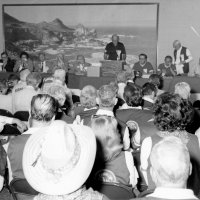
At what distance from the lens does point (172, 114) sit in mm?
2615

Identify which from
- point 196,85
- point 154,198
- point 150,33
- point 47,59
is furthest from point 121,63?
point 154,198

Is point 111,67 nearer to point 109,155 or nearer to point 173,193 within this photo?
point 109,155

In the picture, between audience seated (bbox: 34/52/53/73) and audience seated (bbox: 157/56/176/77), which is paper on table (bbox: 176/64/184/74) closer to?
audience seated (bbox: 157/56/176/77)

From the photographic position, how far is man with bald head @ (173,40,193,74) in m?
9.56

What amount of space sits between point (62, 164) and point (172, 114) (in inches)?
48.6

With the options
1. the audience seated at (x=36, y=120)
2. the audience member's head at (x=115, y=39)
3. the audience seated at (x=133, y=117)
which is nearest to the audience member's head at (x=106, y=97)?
the audience seated at (x=133, y=117)

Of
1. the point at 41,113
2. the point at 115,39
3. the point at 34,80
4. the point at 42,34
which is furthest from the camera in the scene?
the point at 42,34

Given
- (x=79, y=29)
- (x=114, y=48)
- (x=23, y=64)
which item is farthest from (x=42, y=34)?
(x=114, y=48)

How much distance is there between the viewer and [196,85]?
7.40 meters

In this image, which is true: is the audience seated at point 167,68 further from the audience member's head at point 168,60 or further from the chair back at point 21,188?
the chair back at point 21,188

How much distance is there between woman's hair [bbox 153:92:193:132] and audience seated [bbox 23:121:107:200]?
978 mm

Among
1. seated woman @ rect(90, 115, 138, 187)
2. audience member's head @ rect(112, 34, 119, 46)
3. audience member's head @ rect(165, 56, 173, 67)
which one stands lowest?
seated woman @ rect(90, 115, 138, 187)

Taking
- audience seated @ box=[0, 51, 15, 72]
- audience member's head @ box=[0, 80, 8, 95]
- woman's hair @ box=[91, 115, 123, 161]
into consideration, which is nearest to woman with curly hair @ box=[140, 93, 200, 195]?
woman's hair @ box=[91, 115, 123, 161]

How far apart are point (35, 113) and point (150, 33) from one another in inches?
315
